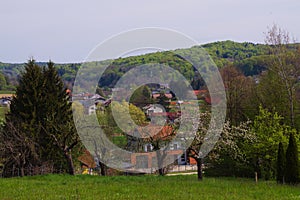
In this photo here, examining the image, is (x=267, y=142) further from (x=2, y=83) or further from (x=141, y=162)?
(x=2, y=83)

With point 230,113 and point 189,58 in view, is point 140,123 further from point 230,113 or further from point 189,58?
point 230,113

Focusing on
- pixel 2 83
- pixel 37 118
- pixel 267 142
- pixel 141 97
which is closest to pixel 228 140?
pixel 267 142

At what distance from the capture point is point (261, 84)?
32531 millimetres

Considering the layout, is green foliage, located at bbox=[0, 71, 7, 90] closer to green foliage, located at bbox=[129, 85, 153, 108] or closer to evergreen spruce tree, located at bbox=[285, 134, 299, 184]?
green foliage, located at bbox=[129, 85, 153, 108]

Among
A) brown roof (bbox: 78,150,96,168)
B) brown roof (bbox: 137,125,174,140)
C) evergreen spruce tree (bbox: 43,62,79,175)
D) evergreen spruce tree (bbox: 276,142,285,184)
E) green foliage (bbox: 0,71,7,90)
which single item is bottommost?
brown roof (bbox: 78,150,96,168)

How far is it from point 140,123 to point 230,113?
1021 cm

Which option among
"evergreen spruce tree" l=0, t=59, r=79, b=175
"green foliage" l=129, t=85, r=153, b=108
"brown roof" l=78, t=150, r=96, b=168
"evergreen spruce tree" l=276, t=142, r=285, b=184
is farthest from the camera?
"brown roof" l=78, t=150, r=96, b=168

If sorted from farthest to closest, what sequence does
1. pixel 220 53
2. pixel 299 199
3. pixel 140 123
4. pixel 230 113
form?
pixel 220 53, pixel 230 113, pixel 140 123, pixel 299 199

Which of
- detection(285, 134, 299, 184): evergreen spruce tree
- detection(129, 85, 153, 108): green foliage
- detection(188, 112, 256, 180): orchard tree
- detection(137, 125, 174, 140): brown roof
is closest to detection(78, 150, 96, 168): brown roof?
detection(129, 85, 153, 108): green foliage

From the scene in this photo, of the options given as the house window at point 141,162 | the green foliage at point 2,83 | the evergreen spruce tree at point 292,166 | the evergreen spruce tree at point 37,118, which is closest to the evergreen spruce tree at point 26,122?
the evergreen spruce tree at point 37,118

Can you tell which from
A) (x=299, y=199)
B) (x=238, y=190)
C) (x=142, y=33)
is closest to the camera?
(x=299, y=199)

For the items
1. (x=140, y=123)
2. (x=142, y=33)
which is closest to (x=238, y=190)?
(x=142, y=33)

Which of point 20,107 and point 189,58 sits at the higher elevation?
point 189,58

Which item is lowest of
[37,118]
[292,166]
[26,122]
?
[292,166]
